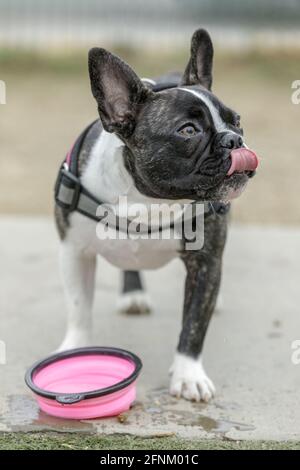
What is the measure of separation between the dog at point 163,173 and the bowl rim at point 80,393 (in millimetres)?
286

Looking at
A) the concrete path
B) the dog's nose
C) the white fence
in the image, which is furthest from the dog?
the white fence

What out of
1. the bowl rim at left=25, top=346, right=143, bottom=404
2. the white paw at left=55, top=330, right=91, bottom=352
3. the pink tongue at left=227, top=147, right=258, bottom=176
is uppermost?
the pink tongue at left=227, top=147, right=258, bottom=176

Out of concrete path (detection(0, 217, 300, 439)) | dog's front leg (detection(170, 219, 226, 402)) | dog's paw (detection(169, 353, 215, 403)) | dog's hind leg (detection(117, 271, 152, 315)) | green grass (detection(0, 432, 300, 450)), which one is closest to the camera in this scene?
green grass (detection(0, 432, 300, 450))

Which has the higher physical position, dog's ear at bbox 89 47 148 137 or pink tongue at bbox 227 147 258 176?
dog's ear at bbox 89 47 148 137

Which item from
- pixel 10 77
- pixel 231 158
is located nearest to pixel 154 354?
pixel 231 158

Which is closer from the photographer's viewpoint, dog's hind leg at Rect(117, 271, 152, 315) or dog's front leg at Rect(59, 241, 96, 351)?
dog's front leg at Rect(59, 241, 96, 351)

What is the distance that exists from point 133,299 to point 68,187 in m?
1.24

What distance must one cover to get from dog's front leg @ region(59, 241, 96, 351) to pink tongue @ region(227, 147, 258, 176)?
1.07 metres

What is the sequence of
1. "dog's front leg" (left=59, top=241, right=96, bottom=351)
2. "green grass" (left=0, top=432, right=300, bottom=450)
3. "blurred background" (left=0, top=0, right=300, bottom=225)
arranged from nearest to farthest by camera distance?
"green grass" (left=0, top=432, right=300, bottom=450)
"dog's front leg" (left=59, top=241, right=96, bottom=351)
"blurred background" (left=0, top=0, right=300, bottom=225)

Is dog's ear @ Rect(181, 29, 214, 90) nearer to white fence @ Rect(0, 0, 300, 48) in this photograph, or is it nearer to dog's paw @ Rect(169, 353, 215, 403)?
dog's paw @ Rect(169, 353, 215, 403)

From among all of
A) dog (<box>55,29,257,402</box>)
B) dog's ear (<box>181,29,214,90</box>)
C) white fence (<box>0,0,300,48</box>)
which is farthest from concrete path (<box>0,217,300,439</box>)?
white fence (<box>0,0,300,48</box>)

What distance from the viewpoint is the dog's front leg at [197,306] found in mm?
4078

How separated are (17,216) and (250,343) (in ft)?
9.98

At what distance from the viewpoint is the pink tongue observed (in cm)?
351
